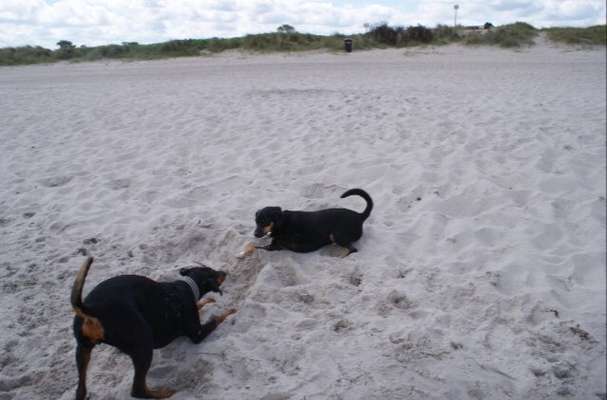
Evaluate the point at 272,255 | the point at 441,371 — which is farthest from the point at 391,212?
the point at 441,371

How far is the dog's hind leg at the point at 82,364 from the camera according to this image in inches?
100

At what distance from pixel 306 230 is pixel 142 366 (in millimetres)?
1946

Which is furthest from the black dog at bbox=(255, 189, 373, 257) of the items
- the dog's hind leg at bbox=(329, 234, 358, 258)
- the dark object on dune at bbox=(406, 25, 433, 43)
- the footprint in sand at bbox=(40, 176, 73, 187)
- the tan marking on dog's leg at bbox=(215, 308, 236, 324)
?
the dark object on dune at bbox=(406, 25, 433, 43)

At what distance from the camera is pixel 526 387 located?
2557 mm

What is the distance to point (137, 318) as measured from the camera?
2592 millimetres

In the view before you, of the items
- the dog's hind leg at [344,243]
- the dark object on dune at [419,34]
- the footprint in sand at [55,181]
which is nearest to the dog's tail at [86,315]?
the dog's hind leg at [344,243]

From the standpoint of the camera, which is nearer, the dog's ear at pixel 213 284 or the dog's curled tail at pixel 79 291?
the dog's curled tail at pixel 79 291

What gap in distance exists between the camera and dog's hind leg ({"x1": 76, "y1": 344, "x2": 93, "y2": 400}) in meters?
2.54

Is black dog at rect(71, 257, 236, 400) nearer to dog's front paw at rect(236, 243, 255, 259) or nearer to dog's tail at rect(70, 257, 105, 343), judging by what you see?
dog's tail at rect(70, 257, 105, 343)

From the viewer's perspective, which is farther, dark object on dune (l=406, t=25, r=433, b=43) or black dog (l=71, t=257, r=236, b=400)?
dark object on dune (l=406, t=25, r=433, b=43)

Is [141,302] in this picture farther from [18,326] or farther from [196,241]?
[196,241]

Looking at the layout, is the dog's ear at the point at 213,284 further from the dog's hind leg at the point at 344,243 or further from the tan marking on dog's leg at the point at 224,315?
the dog's hind leg at the point at 344,243

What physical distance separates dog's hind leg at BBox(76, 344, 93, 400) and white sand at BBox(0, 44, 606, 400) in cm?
13

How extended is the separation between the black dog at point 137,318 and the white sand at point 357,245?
19cm
